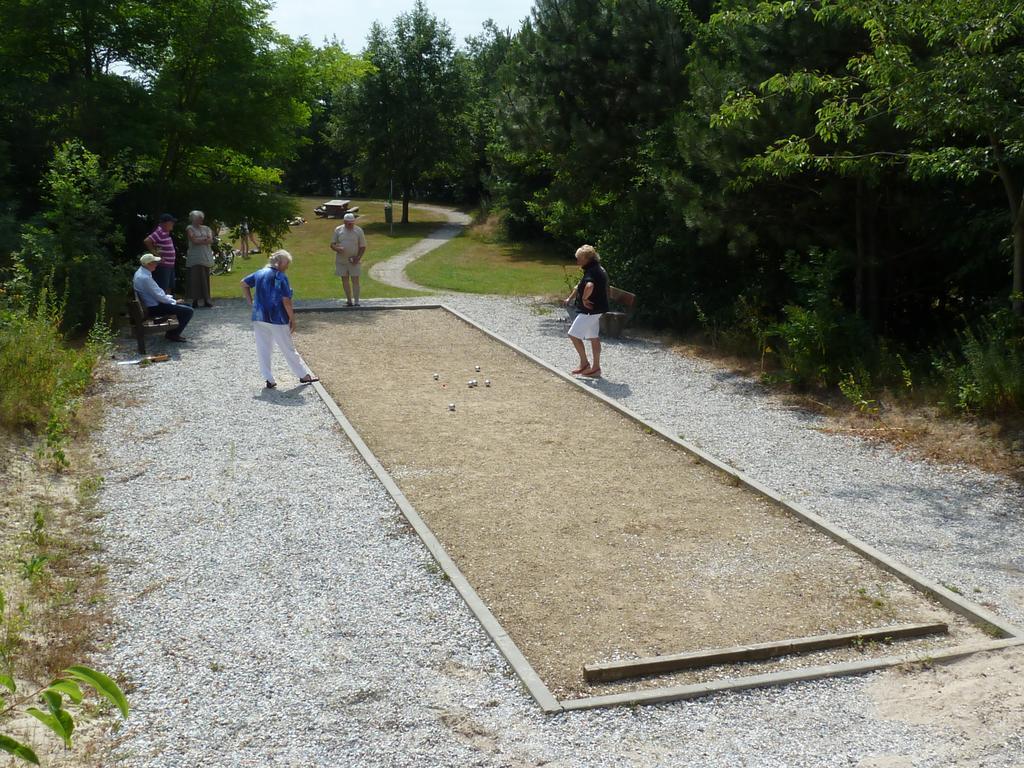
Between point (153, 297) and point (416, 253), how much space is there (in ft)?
80.2

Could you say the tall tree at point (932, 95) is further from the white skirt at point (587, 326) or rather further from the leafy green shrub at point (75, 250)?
the leafy green shrub at point (75, 250)

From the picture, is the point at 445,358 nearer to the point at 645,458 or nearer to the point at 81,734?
the point at 645,458

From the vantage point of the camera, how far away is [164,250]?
16.1m

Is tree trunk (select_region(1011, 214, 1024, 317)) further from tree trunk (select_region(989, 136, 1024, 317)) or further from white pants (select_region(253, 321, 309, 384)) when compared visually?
white pants (select_region(253, 321, 309, 384))

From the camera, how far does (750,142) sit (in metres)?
12.8

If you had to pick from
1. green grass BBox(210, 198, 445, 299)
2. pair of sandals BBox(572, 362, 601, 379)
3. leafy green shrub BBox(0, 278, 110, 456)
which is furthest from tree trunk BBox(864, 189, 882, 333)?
green grass BBox(210, 198, 445, 299)

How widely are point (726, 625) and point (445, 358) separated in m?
8.92

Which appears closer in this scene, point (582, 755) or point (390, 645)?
point (582, 755)

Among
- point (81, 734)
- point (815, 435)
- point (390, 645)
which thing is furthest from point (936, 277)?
point (81, 734)

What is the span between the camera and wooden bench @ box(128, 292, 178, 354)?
1364 centimetres

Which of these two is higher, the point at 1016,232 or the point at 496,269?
the point at 1016,232

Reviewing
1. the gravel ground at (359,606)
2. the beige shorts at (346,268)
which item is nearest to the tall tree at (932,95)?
the gravel ground at (359,606)

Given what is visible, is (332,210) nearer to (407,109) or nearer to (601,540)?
(407,109)

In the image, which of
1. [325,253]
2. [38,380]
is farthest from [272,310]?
[325,253]
